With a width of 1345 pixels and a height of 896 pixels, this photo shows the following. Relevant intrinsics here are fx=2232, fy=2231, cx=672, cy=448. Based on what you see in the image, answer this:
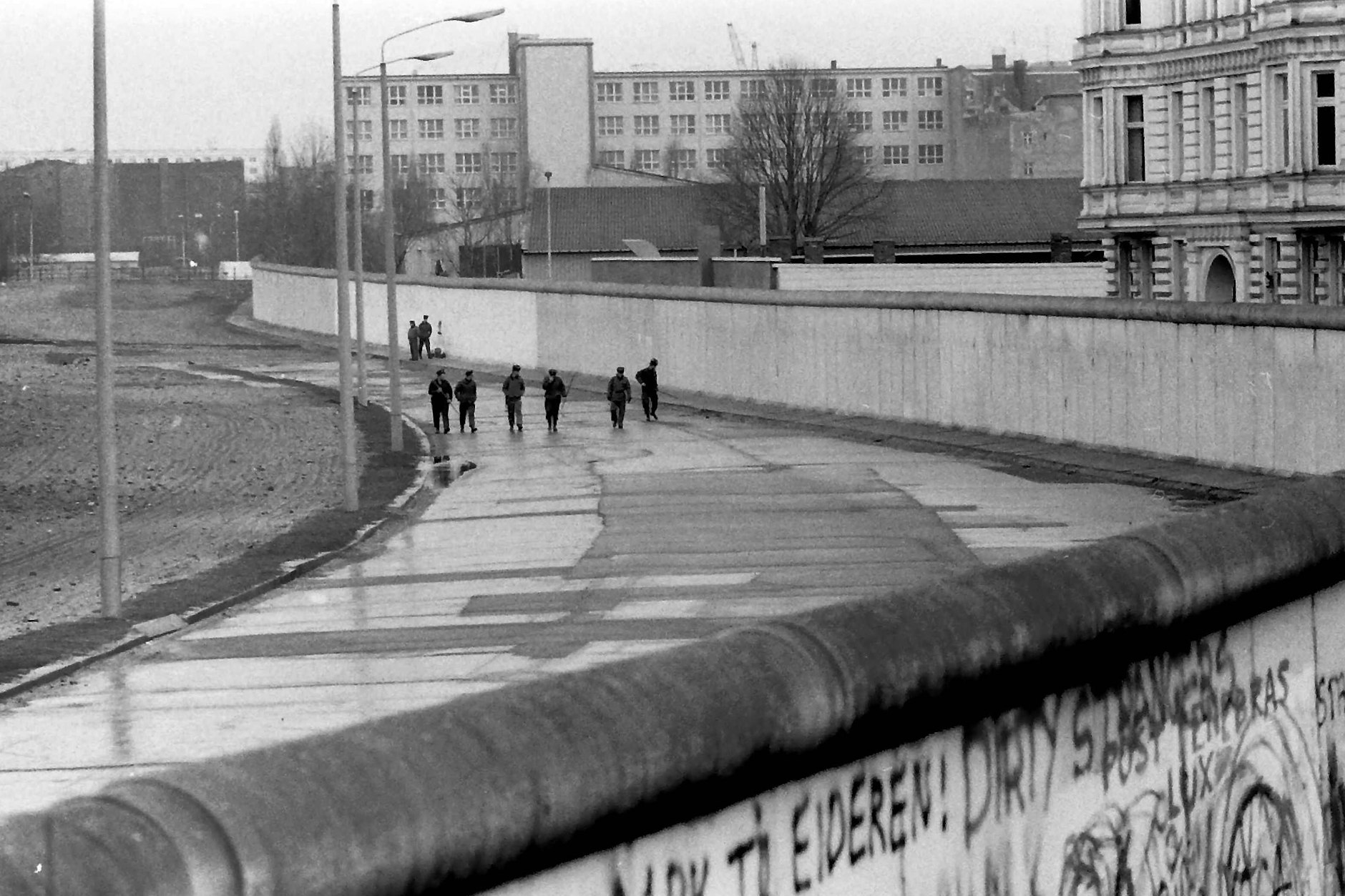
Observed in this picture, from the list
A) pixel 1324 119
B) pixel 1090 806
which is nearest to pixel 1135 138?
pixel 1324 119

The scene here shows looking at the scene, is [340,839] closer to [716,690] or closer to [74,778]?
[716,690]

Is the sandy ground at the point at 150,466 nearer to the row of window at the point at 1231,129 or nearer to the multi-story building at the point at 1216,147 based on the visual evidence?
the multi-story building at the point at 1216,147

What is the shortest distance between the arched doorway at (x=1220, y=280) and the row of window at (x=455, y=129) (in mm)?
129129

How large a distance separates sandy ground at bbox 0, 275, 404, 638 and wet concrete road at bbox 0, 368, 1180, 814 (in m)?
2.68

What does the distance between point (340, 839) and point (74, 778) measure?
13778mm

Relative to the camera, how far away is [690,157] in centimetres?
18688

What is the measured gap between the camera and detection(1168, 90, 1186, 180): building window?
5603 cm

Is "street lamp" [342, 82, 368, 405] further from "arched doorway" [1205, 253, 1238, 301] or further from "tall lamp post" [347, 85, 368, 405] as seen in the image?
"arched doorway" [1205, 253, 1238, 301]

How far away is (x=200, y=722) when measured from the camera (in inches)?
744

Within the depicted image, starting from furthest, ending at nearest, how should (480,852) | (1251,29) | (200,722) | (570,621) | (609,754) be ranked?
(1251,29) → (570,621) → (200,722) → (609,754) → (480,852)

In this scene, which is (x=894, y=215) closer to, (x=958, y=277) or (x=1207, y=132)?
(x=958, y=277)

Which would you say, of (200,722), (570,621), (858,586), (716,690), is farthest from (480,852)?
(858,586)

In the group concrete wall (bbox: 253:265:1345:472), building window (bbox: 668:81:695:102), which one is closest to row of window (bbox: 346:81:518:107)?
building window (bbox: 668:81:695:102)

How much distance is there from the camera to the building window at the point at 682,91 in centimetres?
18538
